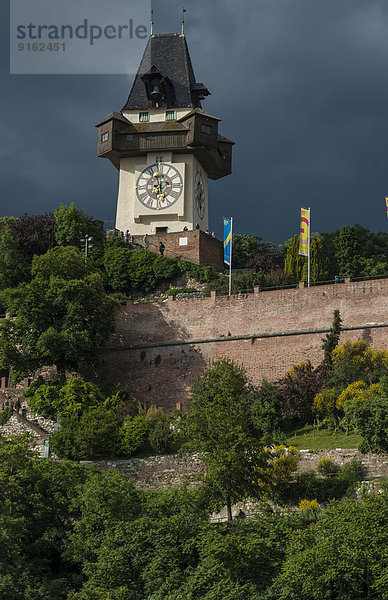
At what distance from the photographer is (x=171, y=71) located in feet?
219

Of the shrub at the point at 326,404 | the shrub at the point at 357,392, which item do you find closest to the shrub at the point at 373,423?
the shrub at the point at 357,392

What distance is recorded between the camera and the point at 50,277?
48.5m

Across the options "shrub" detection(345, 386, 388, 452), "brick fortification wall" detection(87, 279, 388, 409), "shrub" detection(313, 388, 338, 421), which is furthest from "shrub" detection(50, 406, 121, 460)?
"shrub" detection(345, 386, 388, 452)

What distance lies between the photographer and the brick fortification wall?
46.9m

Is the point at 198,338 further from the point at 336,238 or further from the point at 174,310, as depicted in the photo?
the point at 336,238

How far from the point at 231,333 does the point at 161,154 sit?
701 inches

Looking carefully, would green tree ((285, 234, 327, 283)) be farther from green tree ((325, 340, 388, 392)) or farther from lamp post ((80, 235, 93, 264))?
green tree ((325, 340, 388, 392))

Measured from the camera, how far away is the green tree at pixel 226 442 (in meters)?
33.8

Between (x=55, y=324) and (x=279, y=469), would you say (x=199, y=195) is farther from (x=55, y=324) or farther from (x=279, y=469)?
(x=279, y=469)

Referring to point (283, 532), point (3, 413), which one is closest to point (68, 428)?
point (3, 413)

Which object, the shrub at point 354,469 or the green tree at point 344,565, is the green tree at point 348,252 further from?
the green tree at point 344,565

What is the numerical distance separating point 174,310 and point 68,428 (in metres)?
10.6

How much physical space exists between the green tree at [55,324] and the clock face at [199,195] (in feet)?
54.0

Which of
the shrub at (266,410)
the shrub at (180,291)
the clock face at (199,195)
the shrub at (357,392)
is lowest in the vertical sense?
the shrub at (266,410)
